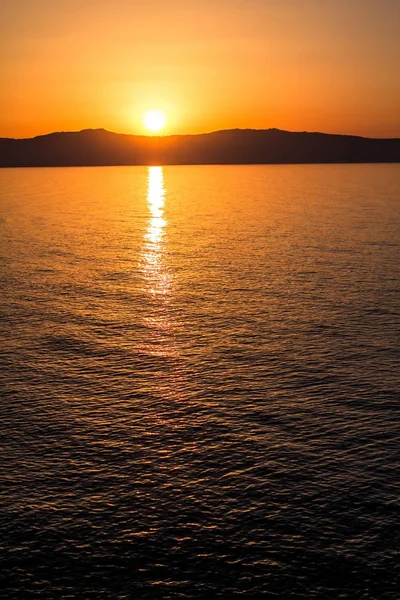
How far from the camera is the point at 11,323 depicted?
5534cm

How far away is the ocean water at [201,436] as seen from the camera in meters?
24.8

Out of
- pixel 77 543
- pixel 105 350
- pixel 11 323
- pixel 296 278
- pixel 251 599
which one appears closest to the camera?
pixel 251 599

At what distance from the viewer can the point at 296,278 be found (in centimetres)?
7394

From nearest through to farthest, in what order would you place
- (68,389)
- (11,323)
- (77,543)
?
(77,543) → (68,389) → (11,323)

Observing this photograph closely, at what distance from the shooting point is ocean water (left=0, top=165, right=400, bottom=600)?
977 inches

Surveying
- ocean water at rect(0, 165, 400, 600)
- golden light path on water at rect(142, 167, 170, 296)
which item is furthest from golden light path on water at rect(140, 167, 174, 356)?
ocean water at rect(0, 165, 400, 600)

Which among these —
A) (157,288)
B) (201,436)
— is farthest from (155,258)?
(201,436)

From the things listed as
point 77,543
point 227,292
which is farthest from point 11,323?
point 77,543

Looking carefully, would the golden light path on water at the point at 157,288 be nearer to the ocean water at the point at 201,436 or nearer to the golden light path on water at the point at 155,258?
the golden light path on water at the point at 155,258

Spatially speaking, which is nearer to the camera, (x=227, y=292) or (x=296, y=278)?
(x=227, y=292)

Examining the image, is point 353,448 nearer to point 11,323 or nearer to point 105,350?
point 105,350

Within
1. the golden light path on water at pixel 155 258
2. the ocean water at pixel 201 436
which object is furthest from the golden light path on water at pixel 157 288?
the ocean water at pixel 201 436

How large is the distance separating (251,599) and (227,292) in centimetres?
4590

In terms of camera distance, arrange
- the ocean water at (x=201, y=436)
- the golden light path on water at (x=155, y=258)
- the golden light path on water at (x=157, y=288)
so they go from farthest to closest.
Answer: the golden light path on water at (x=155, y=258)
the golden light path on water at (x=157, y=288)
the ocean water at (x=201, y=436)
